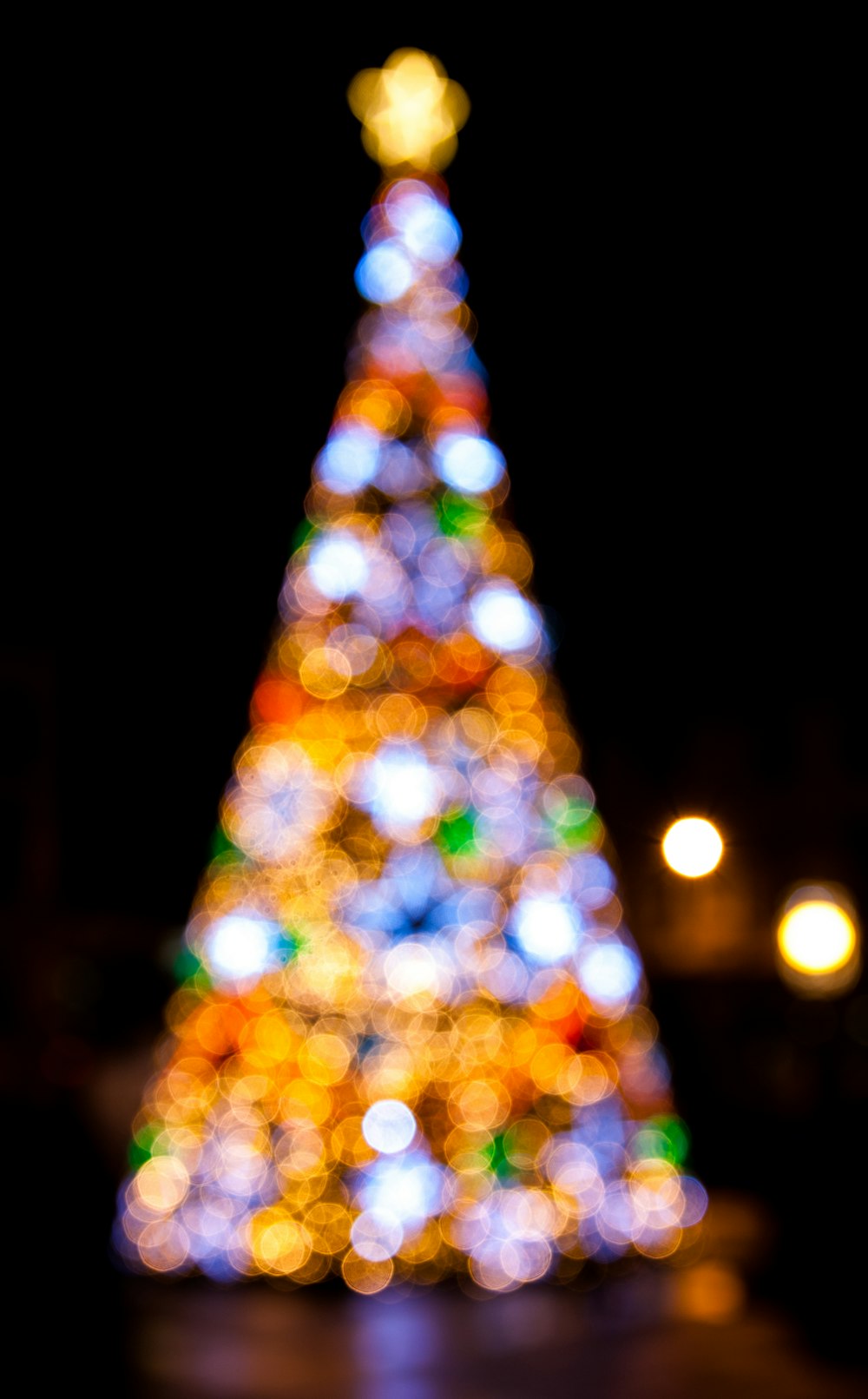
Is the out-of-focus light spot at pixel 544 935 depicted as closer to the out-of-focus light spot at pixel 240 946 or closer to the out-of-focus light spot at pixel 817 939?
the out-of-focus light spot at pixel 240 946

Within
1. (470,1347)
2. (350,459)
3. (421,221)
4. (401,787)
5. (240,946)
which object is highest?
(421,221)

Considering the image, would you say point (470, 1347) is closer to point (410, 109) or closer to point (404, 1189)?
point (404, 1189)

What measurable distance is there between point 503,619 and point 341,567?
719 millimetres

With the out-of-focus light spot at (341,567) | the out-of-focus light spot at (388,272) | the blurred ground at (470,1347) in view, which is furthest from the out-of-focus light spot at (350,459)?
the blurred ground at (470,1347)

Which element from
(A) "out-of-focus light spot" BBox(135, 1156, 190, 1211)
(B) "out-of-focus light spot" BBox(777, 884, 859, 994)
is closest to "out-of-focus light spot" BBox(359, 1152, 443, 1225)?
(A) "out-of-focus light spot" BBox(135, 1156, 190, 1211)

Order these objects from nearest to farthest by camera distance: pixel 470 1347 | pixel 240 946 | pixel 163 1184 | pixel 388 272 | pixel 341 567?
pixel 470 1347, pixel 163 1184, pixel 240 946, pixel 341 567, pixel 388 272

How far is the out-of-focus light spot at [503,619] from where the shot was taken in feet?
20.6

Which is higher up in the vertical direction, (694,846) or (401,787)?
(401,787)

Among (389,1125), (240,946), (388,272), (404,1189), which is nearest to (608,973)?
(389,1125)

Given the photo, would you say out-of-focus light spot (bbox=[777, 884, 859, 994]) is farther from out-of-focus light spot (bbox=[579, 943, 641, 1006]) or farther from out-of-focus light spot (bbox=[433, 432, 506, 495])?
out-of-focus light spot (bbox=[433, 432, 506, 495])

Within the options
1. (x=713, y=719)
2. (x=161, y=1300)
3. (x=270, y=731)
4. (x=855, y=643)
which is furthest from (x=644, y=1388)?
(x=713, y=719)

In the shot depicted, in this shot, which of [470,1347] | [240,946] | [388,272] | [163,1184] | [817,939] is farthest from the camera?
[388,272]

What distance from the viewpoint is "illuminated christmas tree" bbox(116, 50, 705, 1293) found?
5.79 metres

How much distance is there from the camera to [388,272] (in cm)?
639
